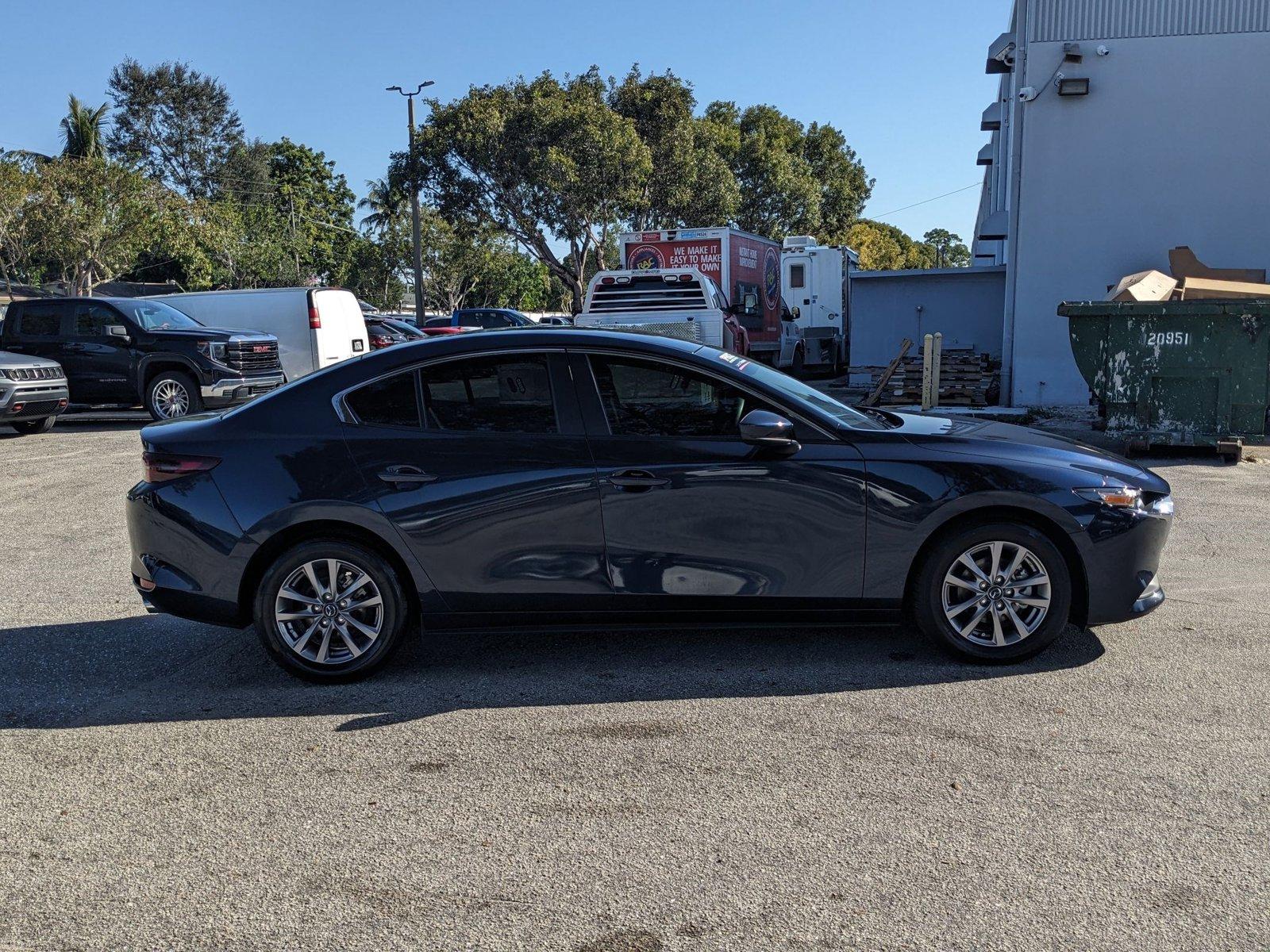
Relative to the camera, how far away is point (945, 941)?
9.95 feet

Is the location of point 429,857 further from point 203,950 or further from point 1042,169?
point 1042,169

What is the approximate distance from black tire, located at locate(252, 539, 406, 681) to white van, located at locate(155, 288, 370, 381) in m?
13.2

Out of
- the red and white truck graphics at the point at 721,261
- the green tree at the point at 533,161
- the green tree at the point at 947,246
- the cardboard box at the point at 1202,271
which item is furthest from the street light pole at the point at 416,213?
the green tree at the point at 947,246

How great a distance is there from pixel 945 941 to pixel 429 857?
5.03 ft

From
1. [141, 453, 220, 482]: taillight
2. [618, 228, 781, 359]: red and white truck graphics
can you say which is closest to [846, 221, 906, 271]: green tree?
[618, 228, 781, 359]: red and white truck graphics

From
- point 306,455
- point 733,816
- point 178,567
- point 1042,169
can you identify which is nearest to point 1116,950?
point 733,816

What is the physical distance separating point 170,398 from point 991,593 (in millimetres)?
14095

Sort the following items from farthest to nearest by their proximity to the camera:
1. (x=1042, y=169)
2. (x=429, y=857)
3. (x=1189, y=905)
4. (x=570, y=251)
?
(x=570, y=251), (x=1042, y=169), (x=429, y=857), (x=1189, y=905)

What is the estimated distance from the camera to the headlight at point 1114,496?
16.9 feet

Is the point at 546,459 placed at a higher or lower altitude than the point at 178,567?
higher

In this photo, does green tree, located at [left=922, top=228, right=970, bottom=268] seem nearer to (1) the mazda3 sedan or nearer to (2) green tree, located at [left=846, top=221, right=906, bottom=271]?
(2) green tree, located at [left=846, top=221, right=906, bottom=271]

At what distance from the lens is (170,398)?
16578 millimetres

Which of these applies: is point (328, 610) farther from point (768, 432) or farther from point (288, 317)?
point (288, 317)

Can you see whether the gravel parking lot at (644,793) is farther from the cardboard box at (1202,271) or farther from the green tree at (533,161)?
the green tree at (533,161)
